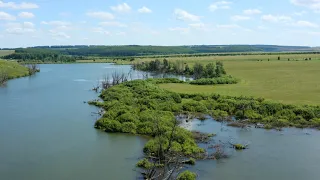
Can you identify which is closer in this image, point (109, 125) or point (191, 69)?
point (109, 125)

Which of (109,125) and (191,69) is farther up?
(191,69)

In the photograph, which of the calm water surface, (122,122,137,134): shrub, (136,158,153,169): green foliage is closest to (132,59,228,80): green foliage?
the calm water surface

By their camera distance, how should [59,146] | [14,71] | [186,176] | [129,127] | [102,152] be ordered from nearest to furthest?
1. [186,176]
2. [102,152]
3. [59,146]
4. [129,127]
5. [14,71]

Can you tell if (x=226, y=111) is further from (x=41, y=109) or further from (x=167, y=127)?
(x=41, y=109)

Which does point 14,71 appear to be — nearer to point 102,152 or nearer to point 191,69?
point 191,69

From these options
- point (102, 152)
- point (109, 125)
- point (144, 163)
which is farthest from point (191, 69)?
point (144, 163)

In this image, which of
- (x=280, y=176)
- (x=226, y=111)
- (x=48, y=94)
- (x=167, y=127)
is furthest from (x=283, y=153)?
(x=48, y=94)

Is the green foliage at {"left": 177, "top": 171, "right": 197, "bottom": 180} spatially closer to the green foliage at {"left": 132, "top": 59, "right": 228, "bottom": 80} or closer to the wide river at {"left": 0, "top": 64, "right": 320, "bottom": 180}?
the wide river at {"left": 0, "top": 64, "right": 320, "bottom": 180}

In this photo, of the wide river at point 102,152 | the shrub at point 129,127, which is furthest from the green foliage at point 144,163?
the shrub at point 129,127
